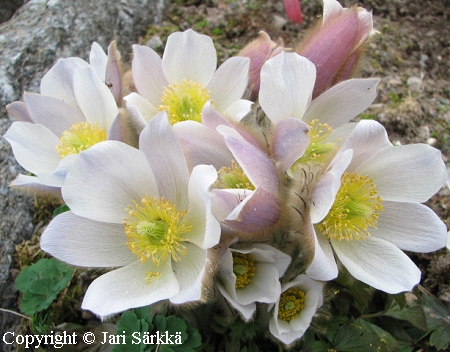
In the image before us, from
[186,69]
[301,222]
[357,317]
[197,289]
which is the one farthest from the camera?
[357,317]

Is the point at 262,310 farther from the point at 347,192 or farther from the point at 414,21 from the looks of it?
the point at 414,21

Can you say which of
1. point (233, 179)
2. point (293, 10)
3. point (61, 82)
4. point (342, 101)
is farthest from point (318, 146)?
point (293, 10)

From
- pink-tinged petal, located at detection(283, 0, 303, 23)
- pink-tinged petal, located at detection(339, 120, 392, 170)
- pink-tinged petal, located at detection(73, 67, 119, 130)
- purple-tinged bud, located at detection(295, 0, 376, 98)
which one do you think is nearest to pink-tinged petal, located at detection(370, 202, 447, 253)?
pink-tinged petal, located at detection(339, 120, 392, 170)

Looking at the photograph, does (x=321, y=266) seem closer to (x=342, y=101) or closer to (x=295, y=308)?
(x=295, y=308)

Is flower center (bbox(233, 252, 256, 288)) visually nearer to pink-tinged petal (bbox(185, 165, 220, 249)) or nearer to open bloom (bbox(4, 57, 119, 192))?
pink-tinged petal (bbox(185, 165, 220, 249))

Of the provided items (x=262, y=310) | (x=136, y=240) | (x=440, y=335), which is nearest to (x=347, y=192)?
(x=262, y=310)

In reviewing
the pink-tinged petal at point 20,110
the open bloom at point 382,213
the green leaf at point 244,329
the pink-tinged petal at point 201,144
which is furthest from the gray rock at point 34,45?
the open bloom at point 382,213

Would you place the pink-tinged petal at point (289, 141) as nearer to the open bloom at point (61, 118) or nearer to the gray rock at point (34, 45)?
the open bloom at point (61, 118)
